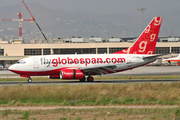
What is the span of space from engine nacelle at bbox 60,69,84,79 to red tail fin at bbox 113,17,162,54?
8993mm

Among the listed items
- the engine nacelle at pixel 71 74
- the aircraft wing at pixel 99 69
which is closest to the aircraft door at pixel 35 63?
the engine nacelle at pixel 71 74

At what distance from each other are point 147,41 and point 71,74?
46.1ft

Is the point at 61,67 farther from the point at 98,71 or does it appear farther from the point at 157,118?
the point at 157,118

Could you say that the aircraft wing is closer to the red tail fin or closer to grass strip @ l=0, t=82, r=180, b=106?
the red tail fin

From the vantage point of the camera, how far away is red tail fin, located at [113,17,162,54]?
45719 mm

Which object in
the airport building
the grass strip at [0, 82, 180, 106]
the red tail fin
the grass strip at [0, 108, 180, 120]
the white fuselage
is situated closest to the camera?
the grass strip at [0, 108, 180, 120]

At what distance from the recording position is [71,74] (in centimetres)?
3966

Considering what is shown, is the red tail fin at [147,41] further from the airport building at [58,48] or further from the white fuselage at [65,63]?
the airport building at [58,48]

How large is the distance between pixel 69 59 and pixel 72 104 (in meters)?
21.3

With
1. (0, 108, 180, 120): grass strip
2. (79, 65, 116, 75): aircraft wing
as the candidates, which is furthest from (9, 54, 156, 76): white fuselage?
(0, 108, 180, 120): grass strip

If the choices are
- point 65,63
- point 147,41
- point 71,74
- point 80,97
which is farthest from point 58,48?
point 80,97

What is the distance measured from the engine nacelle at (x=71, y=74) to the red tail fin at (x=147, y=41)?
8.99 meters

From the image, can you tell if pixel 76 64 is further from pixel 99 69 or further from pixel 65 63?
pixel 99 69

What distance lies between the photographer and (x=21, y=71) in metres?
41.1
